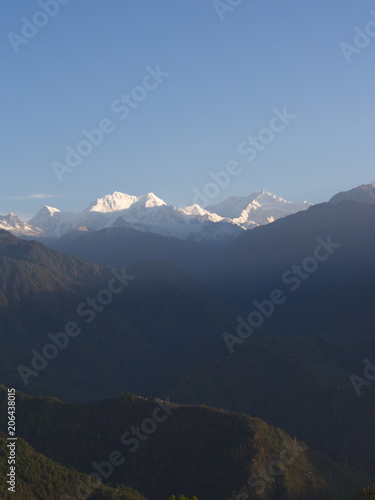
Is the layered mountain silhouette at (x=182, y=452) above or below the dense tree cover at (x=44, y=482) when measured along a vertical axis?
below

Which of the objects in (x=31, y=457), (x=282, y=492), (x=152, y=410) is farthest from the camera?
(x=152, y=410)

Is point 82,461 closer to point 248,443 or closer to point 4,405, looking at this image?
point 4,405

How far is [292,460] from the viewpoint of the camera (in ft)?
509

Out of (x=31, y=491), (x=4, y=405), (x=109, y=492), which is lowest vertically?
(x=109, y=492)

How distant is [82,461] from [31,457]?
25.2 m

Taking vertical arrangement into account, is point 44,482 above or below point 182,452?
above

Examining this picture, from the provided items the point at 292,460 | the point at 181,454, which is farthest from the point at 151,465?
the point at 292,460

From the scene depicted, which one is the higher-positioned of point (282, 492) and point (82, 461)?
point (82, 461)

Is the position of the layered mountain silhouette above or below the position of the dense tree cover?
below

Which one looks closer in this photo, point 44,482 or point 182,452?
point 44,482

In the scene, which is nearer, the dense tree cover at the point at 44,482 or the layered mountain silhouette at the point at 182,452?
the dense tree cover at the point at 44,482

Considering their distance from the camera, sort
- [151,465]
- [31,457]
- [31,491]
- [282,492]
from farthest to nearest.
→ [151,465] → [282,492] → [31,457] → [31,491]

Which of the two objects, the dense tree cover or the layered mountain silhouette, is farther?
the layered mountain silhouette

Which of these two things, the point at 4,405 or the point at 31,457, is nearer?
the point at 31,457
